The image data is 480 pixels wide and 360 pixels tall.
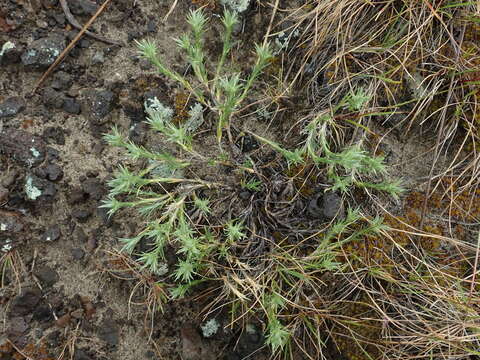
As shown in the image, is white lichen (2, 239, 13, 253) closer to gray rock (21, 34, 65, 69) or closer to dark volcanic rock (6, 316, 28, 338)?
dark volcanic rock (6, 316, 28, 338)

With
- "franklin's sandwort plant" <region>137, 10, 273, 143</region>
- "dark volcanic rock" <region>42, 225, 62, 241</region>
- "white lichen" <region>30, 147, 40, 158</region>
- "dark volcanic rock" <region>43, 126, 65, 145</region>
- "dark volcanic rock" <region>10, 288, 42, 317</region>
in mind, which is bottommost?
"dark volcanic rock" <region>10, 288, 42, 317</region>

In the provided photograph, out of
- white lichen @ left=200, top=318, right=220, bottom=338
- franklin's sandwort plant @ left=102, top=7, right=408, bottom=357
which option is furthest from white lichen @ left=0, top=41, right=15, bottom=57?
white lichen @ left=200, top=318, right=220, bottom=338

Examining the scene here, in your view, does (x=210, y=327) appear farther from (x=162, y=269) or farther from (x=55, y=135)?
(x=55, y=135)

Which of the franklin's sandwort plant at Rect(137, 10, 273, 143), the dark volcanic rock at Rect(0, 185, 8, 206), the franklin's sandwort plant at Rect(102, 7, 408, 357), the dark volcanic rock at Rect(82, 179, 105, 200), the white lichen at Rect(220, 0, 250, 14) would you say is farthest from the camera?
the white lichen at Rect(220, 0, 250, 14)

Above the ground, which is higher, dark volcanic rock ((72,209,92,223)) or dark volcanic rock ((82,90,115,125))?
dark volcanic rock ((82,90,115,125))

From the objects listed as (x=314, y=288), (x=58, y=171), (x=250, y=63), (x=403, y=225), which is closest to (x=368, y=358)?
(x=314, y=288)

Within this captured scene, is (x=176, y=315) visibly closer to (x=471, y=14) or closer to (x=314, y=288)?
(x=314, y=288)

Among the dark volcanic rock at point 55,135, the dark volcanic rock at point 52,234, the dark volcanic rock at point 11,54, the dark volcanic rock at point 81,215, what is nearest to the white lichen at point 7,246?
the dark volcanic rock at point 52,234

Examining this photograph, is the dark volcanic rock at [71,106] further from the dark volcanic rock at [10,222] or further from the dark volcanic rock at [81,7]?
the dark volcanic rock at [10,222]

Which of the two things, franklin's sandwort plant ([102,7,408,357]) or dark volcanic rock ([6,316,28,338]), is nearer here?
franklin's sandwort plant ([102,7,408,357])

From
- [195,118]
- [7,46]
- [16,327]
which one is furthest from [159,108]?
[16,327]
